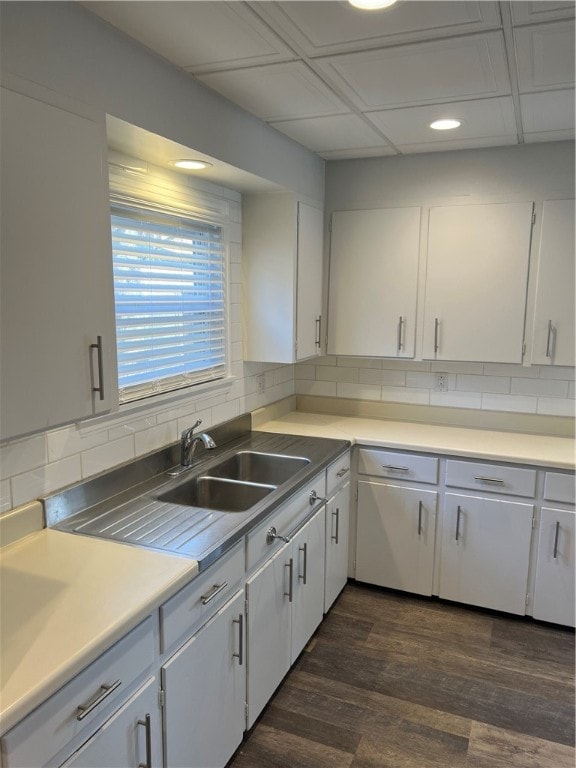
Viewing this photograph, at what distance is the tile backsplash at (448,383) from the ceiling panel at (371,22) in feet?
6.52

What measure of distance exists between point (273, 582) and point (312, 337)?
1.50 meters

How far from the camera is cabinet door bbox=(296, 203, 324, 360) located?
2.95 meters

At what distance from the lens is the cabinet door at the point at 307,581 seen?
92.8 inches

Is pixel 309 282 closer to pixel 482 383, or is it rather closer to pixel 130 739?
pixel 482 383

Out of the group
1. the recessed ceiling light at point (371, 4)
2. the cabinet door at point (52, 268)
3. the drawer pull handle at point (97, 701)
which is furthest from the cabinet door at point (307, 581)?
the recessed ceiling light at point (371, 4)

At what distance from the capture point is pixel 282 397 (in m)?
3.51

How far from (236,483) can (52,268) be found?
1.27 meters

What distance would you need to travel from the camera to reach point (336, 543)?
9.34ft

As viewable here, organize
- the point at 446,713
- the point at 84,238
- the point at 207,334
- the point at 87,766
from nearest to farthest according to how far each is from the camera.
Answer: the point at 87,766 < the point at 84,238 < the point at 446,713 < the point at 207,334

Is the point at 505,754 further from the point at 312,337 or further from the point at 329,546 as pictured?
the point at 312,337

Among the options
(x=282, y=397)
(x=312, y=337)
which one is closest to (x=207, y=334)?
(x=312, y=337)

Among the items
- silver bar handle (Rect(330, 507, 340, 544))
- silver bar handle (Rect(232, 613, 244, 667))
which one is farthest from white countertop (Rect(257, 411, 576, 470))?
silver bar handle (Rect(232, 613, 244, 667))

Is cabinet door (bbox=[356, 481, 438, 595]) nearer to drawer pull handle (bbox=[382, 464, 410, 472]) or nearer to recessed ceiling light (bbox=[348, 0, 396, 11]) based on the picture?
drawer pull handle (bbox=[382, 464, 410, 472])

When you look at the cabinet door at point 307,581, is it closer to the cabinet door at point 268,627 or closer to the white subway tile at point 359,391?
the cabinet door at point 268,627
